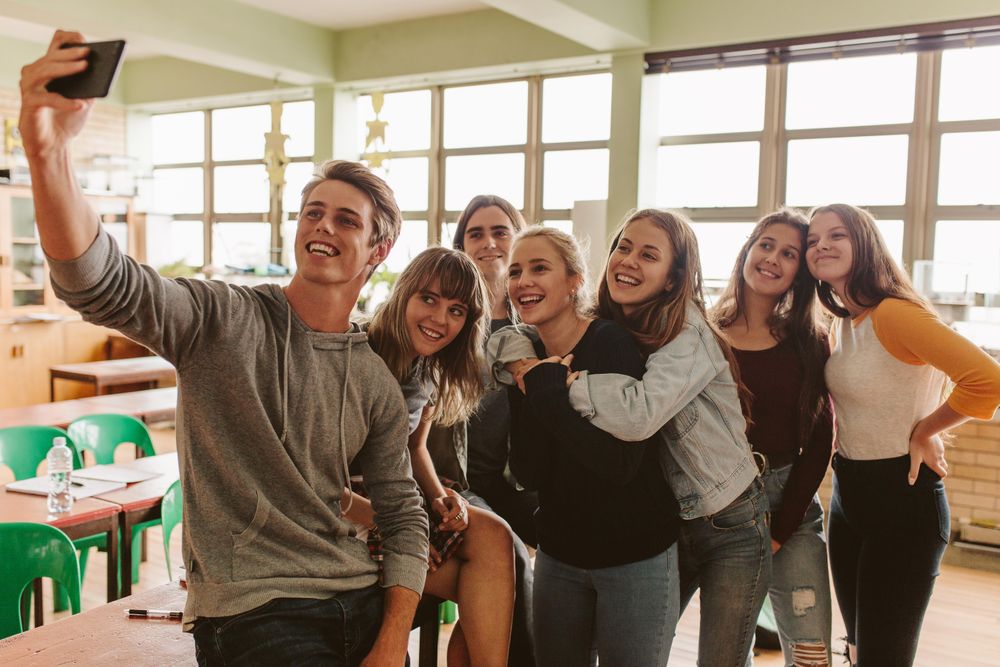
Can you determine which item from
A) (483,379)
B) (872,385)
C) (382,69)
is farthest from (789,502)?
(382,69)

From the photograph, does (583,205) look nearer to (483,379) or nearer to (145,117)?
(483,379)

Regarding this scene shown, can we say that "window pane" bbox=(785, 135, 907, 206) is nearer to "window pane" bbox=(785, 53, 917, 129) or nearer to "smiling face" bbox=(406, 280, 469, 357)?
"window pane" bbox=(785, 53, 917, 129)

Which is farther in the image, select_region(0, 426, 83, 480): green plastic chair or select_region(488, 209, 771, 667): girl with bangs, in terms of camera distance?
select_region(0, 426, 83, 480): green plastic chair

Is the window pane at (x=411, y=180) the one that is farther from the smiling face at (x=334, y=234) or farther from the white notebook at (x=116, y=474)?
the smiling face at (x=334, y=234)

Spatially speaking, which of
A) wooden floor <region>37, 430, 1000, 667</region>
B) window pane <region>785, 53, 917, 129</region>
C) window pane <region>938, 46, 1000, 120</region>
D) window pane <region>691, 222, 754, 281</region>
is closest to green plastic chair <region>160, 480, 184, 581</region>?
→ wooden floor <region>37, 430, 1000, 667</region>

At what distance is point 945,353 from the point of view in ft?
6.34

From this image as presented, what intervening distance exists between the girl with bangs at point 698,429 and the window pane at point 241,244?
6.62 metres

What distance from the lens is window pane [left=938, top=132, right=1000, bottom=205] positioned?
4.86 metres

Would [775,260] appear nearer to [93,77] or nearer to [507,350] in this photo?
[507,350]

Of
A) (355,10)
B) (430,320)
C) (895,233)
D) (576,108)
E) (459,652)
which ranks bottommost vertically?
(459,652)

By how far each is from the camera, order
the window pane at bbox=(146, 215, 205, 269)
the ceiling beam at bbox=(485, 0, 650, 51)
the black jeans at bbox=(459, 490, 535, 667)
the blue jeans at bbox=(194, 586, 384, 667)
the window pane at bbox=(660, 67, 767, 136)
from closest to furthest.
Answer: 1. the blue jeans at bbox=(194, 586, 384, 667)
2. the black jeans at bbox=(459, 490, 535, 667)
3. the ceiling beam at bbox=(485, 0, 650, 51)
4. the window pane at bbox=(660, 67, 767, 136)
5. the window pane at bbox=(146, 215, 205, 269)

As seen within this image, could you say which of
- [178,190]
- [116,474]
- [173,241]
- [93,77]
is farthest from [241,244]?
[93,77]

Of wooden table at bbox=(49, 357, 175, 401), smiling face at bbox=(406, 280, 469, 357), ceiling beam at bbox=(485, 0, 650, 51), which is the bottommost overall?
wooden table at bbox=(49, 357, 175, 401)

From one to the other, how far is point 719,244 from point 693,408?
13.9 feet
